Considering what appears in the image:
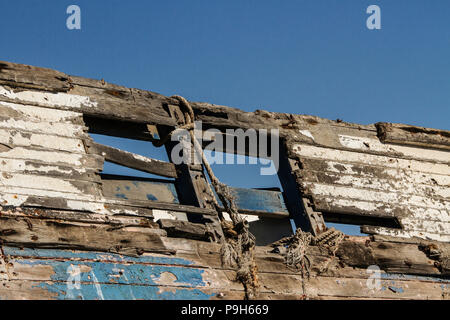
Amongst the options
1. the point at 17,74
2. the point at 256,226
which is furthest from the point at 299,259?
the point at 17,74

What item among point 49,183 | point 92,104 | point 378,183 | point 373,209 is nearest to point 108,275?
point 49,183

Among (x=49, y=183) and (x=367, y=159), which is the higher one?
(x=367, y=159)

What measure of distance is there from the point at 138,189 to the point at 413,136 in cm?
315

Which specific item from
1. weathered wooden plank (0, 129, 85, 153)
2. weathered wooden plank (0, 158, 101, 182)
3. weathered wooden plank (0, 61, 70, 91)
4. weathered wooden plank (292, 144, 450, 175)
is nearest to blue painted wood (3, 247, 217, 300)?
weathered wooden plank (0, 158, 101, 182)

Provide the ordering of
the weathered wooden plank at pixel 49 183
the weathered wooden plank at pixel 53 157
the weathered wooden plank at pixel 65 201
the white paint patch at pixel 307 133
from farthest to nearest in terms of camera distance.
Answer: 1. the white paint patch at pixel 307 133
2. the weathered wooden plank at pixel 53 157
3. the weathered wooden plank at pixel 49 183
4. the weathered wooden plank at pixel 65 201

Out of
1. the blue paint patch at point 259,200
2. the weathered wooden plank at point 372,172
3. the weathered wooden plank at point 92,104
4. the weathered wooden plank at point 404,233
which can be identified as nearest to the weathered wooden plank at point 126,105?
the weathered wooden plank at point 92,104

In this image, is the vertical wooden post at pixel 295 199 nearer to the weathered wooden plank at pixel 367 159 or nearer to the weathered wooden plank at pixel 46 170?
the weathered wooden plank at pixel 367 159

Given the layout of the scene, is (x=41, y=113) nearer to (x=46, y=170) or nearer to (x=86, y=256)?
(x=46, y=170)

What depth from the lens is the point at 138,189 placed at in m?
6.75

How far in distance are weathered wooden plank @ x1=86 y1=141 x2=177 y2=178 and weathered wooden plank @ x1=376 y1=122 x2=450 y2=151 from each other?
2498 mm

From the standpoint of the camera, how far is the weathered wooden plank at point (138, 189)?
6.60 m

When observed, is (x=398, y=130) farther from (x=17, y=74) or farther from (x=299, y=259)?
(x=17, y=74)

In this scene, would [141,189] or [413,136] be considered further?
[413,136]

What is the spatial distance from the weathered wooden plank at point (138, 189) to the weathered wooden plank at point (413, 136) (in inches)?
96.5
